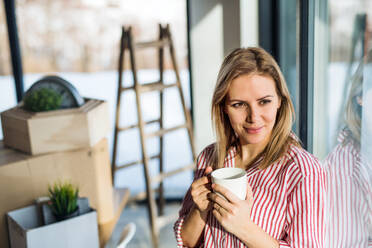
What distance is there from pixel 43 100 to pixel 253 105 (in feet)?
2.90

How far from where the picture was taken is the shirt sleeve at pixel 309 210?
0.92 meters

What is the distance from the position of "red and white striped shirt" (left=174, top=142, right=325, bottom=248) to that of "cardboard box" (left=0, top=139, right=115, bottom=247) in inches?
24.4

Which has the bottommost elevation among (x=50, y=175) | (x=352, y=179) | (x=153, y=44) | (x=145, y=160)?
(x=145, y=160)

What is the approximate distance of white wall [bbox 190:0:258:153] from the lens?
7.26ft

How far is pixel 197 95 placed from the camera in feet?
9.09

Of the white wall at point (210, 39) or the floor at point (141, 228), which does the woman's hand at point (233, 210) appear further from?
the floor at point (141, 228)

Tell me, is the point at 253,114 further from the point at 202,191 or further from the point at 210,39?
the point at 210,39

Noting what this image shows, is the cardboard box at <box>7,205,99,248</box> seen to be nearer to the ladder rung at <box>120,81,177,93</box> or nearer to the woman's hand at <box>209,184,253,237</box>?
the woman's hand at <box>209,184,253,237</box>

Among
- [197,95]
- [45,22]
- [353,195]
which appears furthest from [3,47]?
[353,195]

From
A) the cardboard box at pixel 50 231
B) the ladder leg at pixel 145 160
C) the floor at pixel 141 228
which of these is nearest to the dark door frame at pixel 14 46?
the ladder leg at pixel 145 160

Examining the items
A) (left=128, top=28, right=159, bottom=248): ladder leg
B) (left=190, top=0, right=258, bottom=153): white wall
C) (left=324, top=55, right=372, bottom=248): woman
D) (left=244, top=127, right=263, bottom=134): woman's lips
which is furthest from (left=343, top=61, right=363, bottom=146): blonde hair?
(left=128, top=28, right=159, bottom=248): ladder leg

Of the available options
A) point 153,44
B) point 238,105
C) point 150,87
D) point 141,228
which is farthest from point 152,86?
point 238,105

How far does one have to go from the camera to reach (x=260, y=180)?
1.03m

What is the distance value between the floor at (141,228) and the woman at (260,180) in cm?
165
